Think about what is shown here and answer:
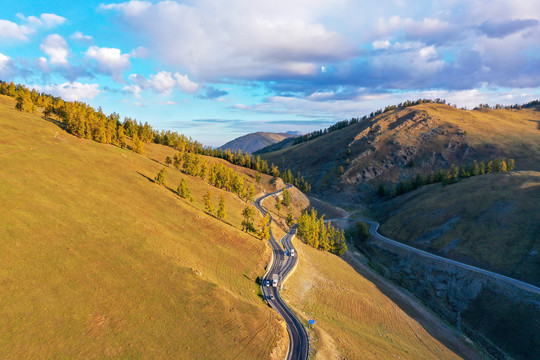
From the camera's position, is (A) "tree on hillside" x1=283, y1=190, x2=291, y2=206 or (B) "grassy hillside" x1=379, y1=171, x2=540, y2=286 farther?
(A) "tree on hillside" x1=283, y1=190, x2=291, y2=206

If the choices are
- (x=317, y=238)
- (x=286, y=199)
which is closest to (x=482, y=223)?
(x=317, y=238)

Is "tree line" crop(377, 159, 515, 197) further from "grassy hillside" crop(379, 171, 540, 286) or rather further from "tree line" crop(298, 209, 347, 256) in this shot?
"tree line" crop(298, 209, 347, 256)

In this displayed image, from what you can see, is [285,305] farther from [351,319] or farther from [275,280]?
[351,319]

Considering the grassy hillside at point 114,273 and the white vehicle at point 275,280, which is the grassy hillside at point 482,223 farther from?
the grassy hillside at point 114,273

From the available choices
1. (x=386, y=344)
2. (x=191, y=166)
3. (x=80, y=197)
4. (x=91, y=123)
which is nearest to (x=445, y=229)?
(x=386, y=344)

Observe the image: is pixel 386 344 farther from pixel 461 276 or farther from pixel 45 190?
pixel 45 190

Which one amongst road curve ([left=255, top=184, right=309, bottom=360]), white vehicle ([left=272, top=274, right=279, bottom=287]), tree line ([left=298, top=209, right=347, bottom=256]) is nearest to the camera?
road curve ([left=255, top=184, right=309, bottom=360])

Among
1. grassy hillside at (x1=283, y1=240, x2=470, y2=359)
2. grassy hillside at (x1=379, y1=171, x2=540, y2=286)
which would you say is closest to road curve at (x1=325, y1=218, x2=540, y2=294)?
grassy hillside at (x1=379, y1=171, x2=540, y2=286)
